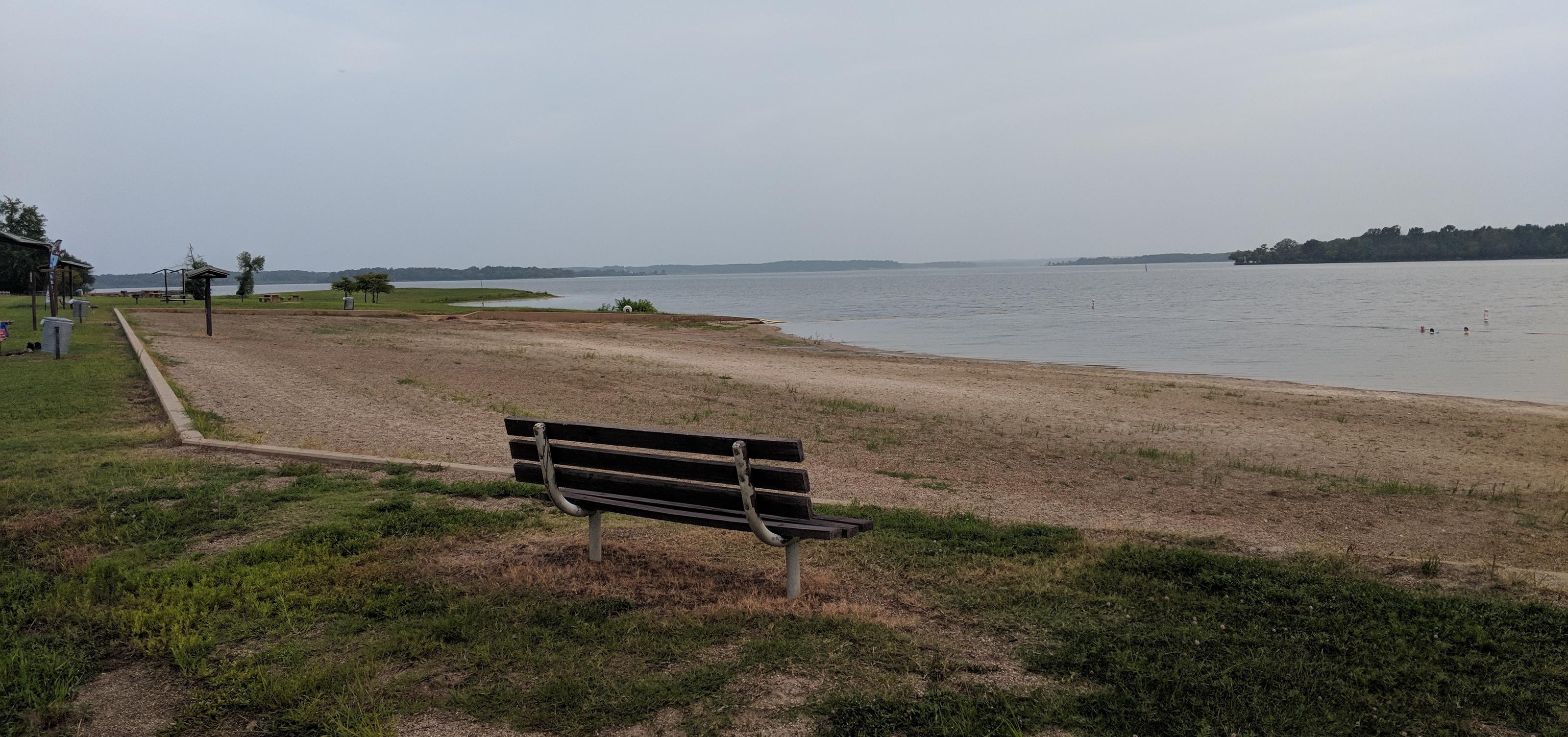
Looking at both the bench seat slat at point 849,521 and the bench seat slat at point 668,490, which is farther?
the bench seat slat at point 849,521

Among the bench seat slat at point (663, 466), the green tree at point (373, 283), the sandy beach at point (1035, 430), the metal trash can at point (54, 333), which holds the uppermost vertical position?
the green tree at point (373, 283)

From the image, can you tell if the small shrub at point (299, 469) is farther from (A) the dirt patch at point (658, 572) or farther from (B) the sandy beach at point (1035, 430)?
(A) the dirt patch at point (658, 572)

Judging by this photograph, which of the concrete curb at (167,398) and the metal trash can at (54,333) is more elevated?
the metal trash can at (54,333)

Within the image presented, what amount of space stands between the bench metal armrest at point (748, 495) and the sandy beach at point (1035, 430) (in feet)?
8.52

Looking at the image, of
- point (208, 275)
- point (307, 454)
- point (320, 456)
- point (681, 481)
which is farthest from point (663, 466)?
point (208, 275)

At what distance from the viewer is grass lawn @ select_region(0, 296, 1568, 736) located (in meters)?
3.39

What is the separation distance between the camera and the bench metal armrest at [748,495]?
441 cm

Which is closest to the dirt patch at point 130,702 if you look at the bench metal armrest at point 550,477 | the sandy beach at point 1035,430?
the bench metal armrest at point 550,477

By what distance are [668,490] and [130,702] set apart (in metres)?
2.36

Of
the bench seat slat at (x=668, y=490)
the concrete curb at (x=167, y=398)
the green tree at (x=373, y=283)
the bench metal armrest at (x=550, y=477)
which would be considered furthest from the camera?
the green tree at (x=373, y=283)

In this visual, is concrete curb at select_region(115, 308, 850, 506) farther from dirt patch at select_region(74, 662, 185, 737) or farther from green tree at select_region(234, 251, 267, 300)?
green tree at select_region(234, 251, 267, 300)

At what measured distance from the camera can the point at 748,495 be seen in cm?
446

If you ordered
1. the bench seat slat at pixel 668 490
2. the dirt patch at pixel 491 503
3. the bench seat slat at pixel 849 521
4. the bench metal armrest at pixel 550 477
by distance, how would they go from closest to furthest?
the bench seat slat at pixel 668 490
the bench seat slat at pixel 849 521
the bench metal armrest at pixel 550 477
the dirt patch at pixel 491 503

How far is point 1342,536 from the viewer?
6961 millimetres
